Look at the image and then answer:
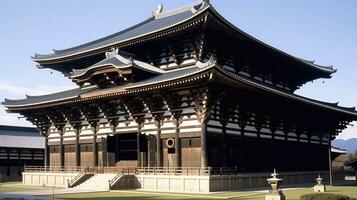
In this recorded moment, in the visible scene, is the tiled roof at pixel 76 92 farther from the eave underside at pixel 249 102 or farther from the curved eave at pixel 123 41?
the curved eave at pixel 123 41

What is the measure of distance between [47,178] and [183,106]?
55.4 ft

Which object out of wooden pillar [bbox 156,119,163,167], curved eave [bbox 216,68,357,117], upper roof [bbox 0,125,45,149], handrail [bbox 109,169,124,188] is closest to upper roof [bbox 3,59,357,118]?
curved eave [bbox 216,68,357,117]

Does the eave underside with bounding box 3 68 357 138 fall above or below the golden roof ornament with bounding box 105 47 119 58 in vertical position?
below

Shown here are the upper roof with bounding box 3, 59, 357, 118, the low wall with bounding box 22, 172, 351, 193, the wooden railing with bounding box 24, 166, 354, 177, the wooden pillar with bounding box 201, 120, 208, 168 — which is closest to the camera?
the upper roof with bounding box 3, 59, 357, 118

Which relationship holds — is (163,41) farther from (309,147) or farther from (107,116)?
(309,147)

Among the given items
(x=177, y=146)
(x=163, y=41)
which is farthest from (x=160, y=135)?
(x=163, y=41)

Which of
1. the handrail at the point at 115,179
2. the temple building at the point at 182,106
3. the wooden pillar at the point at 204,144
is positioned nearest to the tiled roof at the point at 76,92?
the temple building at the point at 182,106

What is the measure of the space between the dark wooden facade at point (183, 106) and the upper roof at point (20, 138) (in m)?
12.1

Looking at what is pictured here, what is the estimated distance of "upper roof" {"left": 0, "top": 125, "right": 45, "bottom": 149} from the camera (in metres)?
57.1

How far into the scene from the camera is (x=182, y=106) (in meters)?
33.5

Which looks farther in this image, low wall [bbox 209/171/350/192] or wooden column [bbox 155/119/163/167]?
wooden column [bbox 155/119/163/167]

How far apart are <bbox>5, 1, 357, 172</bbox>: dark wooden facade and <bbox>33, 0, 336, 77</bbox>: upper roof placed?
0.16 m

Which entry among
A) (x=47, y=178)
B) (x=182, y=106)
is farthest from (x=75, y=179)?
(x=182, y=106)

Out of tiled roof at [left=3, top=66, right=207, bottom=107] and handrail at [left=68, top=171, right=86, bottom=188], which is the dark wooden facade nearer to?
tiled roof at [left=3, top=66, right=207, bottom=107]
